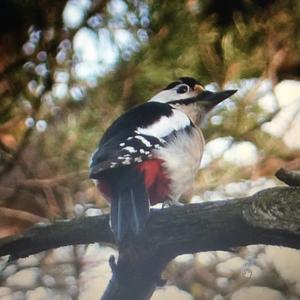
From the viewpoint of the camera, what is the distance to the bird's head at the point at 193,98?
1573mm

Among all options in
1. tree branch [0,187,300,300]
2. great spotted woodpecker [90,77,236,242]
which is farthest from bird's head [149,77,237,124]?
tree branch [0,187,300,300]

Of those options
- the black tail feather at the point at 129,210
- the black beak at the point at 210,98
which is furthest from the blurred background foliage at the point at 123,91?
the black tail feather at the point at 129,210

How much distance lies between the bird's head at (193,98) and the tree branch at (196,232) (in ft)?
0.71

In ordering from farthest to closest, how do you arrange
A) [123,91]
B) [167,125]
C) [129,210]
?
1. [123,91]
2. [167,125]
3. [129,210]

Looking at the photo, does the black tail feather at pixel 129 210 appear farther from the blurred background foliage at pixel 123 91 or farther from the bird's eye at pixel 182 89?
the bird's eye at pixel 182 89

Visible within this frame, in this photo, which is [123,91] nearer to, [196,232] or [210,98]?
[210,98]

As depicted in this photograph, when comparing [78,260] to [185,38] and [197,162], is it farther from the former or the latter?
[185,38]

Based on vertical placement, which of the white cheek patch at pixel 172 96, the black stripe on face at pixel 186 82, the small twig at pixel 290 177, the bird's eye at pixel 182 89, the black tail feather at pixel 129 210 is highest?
the black stripe on face at pixel 186 82

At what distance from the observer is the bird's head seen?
157 cm

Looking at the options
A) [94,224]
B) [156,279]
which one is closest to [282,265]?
[156,279]

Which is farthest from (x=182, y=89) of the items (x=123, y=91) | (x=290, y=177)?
(x=290, y=177)

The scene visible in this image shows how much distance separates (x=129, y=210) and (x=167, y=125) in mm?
223

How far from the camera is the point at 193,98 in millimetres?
1578

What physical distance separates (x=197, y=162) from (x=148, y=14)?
0.39 m
